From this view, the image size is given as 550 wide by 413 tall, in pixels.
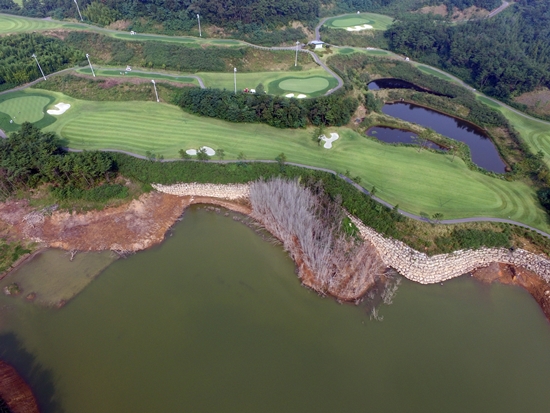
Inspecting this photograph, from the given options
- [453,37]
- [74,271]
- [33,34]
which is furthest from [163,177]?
[453,37]

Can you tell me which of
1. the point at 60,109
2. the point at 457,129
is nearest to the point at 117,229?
the point at 60,109

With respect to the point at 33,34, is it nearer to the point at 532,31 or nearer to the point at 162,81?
the point at 162,81

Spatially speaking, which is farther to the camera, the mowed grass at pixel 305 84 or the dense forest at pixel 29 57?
the mowed grass at pixel 305 84

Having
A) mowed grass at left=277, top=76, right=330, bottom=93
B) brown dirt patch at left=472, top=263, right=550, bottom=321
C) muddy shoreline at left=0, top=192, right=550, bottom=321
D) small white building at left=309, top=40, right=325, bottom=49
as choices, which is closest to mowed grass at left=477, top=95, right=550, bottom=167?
brown dirt patch at left=472, top=263, right=550, bottom=321

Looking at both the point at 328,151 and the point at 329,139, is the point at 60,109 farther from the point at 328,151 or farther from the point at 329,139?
the point at 328,151

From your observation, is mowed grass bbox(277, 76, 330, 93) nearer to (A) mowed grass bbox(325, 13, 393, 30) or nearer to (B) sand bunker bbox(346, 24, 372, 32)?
(B) sand bunker bbox(346, 24, 372, 32)

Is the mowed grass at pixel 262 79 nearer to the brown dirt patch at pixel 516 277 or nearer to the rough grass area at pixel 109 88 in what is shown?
the rough grass area at pixel 109 88

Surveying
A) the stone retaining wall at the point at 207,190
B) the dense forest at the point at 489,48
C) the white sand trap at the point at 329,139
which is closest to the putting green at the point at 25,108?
the stone retaining wall at the point at 207,190
